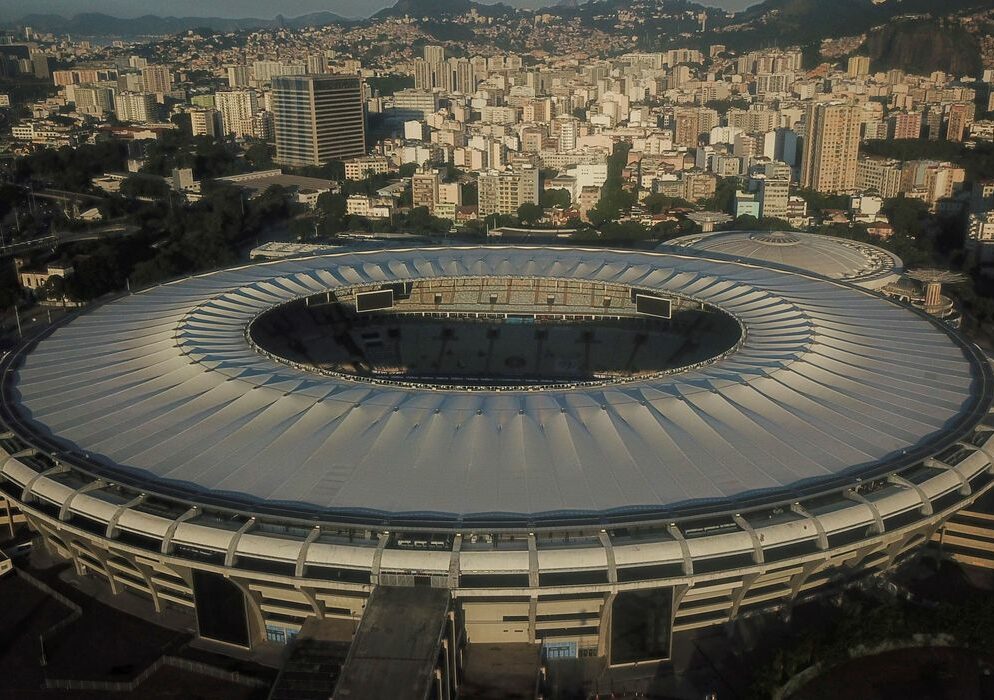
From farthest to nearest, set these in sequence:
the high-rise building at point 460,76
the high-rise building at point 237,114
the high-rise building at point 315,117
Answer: the high-rise building at point 460,76
the high-rise building at point 237,114
the high-rise building at point 315,117

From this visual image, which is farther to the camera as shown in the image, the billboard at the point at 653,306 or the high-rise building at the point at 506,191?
the high-rise building at the point at 506,191

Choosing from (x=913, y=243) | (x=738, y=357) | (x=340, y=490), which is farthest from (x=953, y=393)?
(x=913, y=243)

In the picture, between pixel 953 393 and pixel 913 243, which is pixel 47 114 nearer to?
pixel 913 243

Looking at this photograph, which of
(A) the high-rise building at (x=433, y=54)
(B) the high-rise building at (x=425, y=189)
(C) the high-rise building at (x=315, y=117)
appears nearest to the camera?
(B) the high-rise building at (x=425, y=189)

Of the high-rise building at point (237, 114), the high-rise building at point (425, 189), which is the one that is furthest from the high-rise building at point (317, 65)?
the high-rise building at point (425, 189)

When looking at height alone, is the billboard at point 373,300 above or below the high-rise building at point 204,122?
below

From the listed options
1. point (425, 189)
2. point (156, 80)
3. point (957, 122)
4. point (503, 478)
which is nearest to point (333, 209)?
point (425, 189)

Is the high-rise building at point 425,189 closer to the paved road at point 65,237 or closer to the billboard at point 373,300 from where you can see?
the paved road at point 65,237

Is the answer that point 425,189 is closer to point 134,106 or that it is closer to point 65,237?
point 65,237

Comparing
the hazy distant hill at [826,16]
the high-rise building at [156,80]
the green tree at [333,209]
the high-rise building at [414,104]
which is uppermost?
the hazy distant hill at [826,16]
